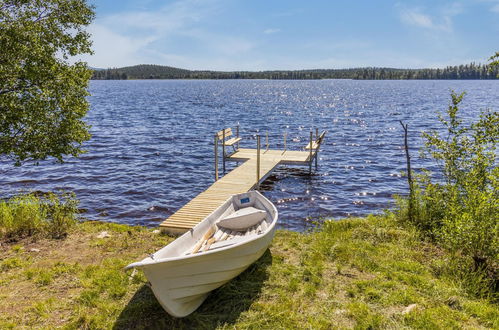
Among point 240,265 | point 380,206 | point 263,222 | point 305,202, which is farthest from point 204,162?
point 240,265

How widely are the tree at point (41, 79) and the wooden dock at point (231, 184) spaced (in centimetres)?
401

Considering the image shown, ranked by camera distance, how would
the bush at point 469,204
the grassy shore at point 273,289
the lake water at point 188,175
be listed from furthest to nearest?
the lake water at point 188,175, the bush at point 469,204, the grassy shore at point 273,289

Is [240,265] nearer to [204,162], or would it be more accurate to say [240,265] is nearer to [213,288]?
[213,288]

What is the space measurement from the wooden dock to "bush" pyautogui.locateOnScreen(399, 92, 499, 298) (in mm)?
6258

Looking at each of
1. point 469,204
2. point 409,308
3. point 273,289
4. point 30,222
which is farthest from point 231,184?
point 409,308

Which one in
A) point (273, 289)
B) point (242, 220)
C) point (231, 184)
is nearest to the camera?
point (273, 289)

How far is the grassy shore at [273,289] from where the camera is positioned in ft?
19.7

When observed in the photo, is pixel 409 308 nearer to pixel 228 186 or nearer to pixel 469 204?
pixel 469 204

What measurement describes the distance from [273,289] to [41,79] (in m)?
8.34

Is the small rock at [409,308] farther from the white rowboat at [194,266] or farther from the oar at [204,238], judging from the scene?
the oar at [204,238]

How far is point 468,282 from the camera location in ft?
23.4

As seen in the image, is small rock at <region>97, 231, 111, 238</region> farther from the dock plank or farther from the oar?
the oar

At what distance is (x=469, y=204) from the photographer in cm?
793

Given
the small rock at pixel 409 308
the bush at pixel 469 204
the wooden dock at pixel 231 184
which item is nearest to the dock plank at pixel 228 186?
the wooden dock at pixel 231 184
